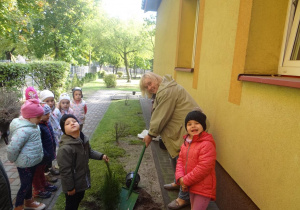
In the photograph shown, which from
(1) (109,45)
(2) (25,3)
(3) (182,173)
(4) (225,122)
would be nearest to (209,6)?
(4) (225,122)

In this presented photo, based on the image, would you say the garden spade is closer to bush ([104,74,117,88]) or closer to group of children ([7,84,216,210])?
group of children ([7,84,216,210])

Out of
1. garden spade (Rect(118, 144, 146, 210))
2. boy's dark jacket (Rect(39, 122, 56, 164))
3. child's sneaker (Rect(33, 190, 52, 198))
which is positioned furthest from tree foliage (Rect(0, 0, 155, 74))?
garden spade (Rect(118, 144, 146, 210))

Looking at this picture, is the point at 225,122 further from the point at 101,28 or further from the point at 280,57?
the point at 101,28

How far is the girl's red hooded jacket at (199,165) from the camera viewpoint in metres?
2.16

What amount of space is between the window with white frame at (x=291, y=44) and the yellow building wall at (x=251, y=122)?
0.29ft

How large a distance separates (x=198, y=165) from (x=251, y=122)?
2.31 ft

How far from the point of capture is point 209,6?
348 centimetres

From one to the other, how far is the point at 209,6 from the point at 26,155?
3500mm

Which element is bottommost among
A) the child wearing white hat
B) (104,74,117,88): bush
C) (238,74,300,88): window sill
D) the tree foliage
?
(104,74,117,88): bush

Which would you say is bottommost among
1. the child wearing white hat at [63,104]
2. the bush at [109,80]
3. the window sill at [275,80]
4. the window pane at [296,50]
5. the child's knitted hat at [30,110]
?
the bush at [109,80]

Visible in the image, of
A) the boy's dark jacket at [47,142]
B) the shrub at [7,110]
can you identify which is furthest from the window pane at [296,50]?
the shrub at [7,110]

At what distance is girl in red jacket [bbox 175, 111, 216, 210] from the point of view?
217 cm

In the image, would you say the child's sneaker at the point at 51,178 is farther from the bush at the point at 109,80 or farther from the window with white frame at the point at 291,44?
the bush at the point at 109,80

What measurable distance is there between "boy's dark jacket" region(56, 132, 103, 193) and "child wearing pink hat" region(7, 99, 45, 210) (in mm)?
577
